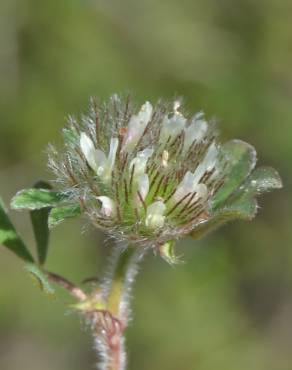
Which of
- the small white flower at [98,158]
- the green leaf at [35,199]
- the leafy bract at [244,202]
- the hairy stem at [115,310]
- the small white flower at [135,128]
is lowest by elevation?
the hairy stem at [115,310]

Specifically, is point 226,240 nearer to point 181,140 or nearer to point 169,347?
point 169,347

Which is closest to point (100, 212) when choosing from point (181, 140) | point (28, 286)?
point (181, 140)

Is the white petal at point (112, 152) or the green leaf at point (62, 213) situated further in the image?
the white petal at point (112, 152)

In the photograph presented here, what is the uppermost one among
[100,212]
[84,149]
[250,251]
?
[84,149]

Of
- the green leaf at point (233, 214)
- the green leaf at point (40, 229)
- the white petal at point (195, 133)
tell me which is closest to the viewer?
the green leaf at point (233, 214)

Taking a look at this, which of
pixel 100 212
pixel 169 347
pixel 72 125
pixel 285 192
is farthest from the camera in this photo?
pixel 285 192

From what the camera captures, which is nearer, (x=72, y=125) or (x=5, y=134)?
(x=72, y=125)

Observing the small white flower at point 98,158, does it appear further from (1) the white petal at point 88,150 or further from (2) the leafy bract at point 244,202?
(2) the leafy bract at point 244,202

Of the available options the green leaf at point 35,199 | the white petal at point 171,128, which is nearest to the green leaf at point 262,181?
the white petal at point 171,128
